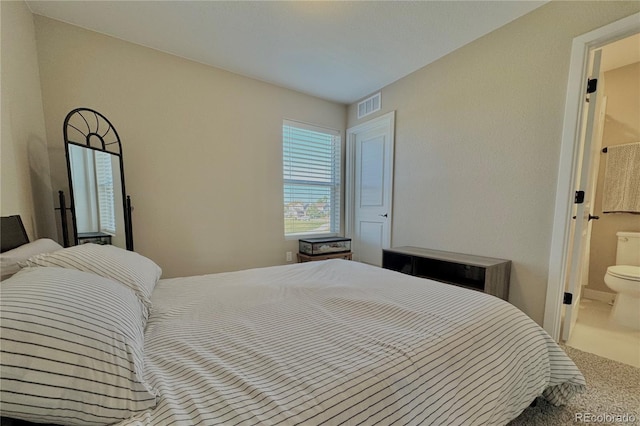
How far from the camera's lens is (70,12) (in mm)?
1913

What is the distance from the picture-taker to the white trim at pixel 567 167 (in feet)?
5.56

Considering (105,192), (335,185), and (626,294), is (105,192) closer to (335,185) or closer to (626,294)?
(335,185)

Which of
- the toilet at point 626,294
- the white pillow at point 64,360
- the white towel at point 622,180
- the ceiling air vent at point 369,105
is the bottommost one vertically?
the toilet at point 626,294

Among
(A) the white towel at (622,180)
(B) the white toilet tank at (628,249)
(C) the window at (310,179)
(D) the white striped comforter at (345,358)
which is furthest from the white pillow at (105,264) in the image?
(A) the white towel at (622,180)

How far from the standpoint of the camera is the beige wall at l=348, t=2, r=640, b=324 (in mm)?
1852

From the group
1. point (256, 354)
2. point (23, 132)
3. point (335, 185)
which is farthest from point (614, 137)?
point (23, 132)

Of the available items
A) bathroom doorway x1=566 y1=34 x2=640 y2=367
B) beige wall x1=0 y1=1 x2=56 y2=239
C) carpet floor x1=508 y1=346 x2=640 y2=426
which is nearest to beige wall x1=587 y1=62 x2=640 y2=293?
bathroom doorway x1=566 y1=34 x2=640 y2=367

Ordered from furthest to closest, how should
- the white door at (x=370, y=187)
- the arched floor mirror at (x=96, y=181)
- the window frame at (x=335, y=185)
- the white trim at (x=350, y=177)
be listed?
1. the white trim at (x=350, y=177)
2. the window frame at (x=335, y=185)
3. the white door at (x=370, y=187)
4. the arched floor mirror at (x=96, y=181)

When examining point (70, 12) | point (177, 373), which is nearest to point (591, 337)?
point (177, 373)

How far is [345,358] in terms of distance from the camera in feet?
2.47

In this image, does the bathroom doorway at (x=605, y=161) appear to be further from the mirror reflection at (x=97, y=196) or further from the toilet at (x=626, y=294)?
the mirror reflection at (x=97, y=196)

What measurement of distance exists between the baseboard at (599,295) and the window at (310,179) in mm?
2918

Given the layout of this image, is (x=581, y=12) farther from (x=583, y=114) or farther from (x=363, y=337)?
(x=363, y=337)

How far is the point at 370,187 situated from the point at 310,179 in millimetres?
826
